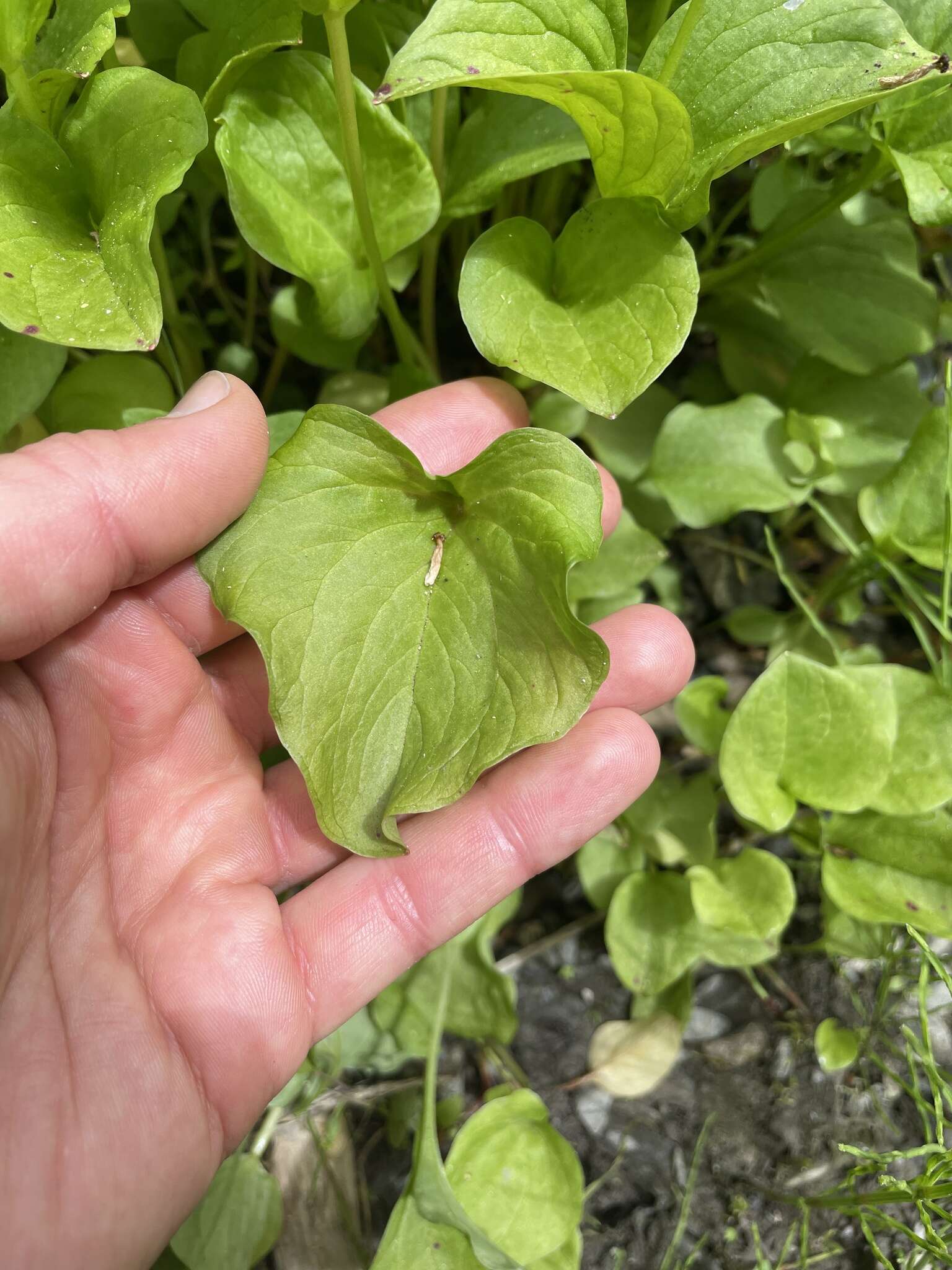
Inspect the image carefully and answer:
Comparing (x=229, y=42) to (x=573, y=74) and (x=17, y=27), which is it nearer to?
(x=17, y=27)


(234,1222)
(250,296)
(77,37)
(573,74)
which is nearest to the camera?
(573,74)

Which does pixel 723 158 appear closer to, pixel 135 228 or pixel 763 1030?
pixel 135 228

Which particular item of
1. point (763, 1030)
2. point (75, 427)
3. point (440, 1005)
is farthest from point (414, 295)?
point (763, 1030)

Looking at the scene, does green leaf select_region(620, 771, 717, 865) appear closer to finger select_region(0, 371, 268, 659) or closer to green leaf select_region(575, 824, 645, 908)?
green leaf select_region(575, 824, 645, 908)

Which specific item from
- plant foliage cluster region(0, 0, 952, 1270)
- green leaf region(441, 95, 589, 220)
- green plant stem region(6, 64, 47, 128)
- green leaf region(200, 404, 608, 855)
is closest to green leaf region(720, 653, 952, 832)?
plant foliage cluster region(0, 0, 952, 1270)

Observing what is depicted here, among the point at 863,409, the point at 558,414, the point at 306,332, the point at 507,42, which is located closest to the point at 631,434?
the point at 558,414

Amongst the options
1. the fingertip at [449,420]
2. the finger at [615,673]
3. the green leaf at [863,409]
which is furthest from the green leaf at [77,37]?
the green leaf at [863,409]
